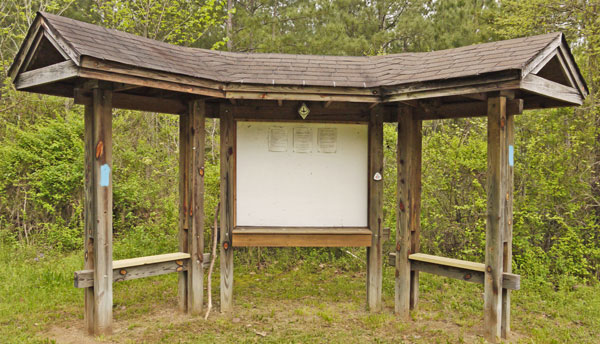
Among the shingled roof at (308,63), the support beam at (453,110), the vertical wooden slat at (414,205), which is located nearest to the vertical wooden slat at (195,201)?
the shingled roof at (308,63)

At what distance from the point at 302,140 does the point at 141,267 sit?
234cm

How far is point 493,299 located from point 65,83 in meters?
4.97

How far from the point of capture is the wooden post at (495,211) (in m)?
4.43

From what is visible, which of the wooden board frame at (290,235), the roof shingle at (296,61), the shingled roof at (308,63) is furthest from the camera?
the wooden board frame at (290,235)

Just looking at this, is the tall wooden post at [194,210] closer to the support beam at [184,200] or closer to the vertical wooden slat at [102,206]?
the support beam at [184,200]

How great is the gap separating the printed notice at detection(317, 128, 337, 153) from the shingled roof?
2.26ft

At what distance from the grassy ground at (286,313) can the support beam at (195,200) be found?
327 mm

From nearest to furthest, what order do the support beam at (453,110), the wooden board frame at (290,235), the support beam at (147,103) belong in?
1. the support beam at (147,103)
2. the support beam at (453,110)
3. the wooden board frame at (290,235)

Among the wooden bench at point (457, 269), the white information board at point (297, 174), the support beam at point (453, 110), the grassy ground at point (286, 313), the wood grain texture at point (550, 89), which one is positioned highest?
the wood grain texture at point (550, 89)

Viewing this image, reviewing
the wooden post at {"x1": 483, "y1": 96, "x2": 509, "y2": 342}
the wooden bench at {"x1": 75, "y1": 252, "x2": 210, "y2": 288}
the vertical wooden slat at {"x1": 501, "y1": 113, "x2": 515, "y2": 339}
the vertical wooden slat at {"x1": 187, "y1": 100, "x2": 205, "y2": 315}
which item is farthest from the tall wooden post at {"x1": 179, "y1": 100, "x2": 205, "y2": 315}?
the vertical wooden slat at {"x1": 501, "y1": 113, "x2": 515, "y2": 339}

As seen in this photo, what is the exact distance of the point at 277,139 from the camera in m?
5.40

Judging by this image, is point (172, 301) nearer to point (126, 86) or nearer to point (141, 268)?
point (141, 268)

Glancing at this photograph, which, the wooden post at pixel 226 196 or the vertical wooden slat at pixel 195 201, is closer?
the vertical wooden slat at pixel 195 201

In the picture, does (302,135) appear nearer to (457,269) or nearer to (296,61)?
(296,61)
